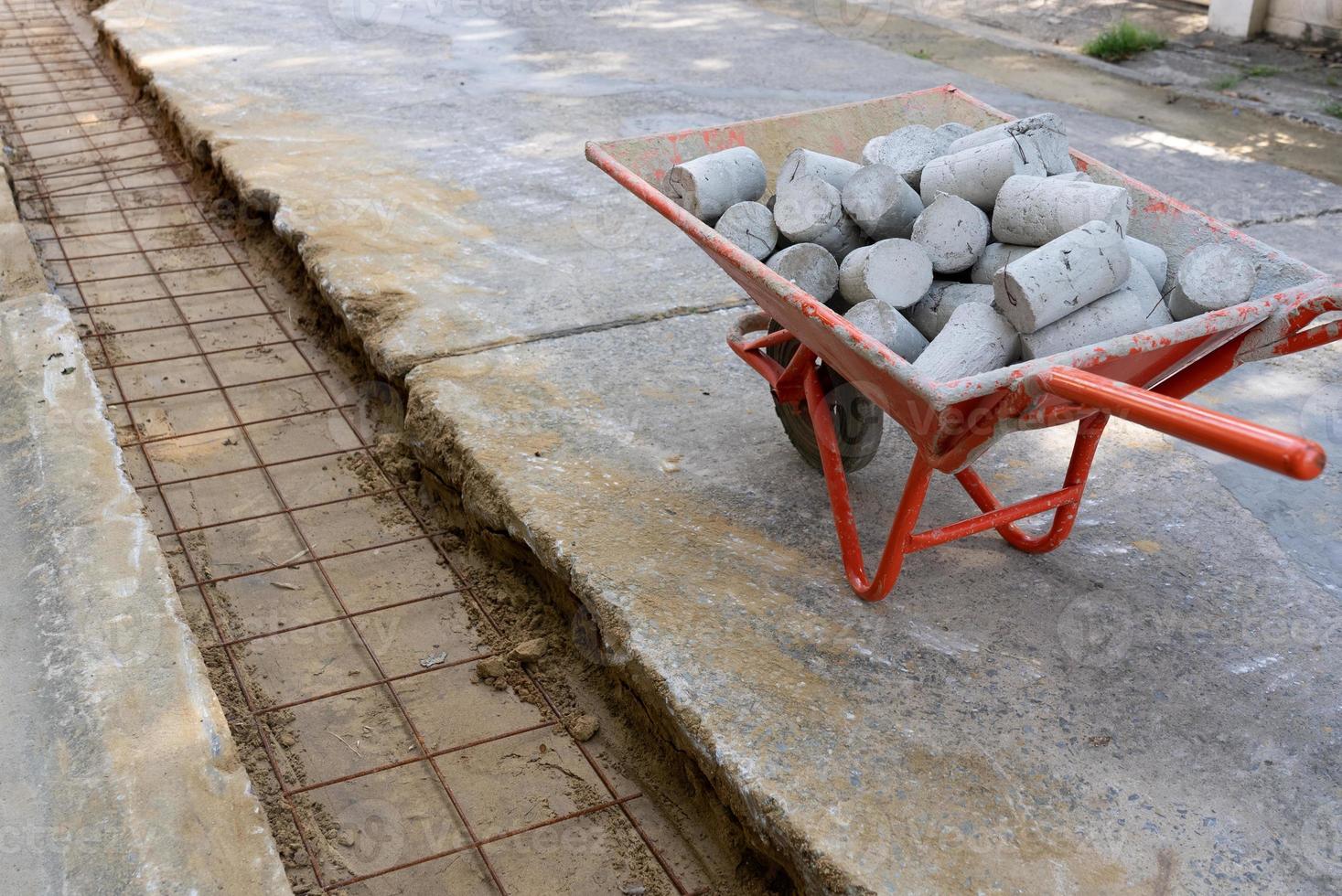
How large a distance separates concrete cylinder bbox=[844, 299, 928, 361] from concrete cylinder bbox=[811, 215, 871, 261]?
0.35 m

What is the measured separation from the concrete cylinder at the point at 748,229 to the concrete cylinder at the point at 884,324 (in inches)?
14.8

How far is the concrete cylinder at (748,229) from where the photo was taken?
2.95 m

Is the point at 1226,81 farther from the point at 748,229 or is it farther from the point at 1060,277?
the point at 1060,277

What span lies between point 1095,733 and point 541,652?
4.28 feet

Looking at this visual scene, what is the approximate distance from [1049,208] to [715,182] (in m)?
0.84

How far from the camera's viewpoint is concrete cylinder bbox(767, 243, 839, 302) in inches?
111

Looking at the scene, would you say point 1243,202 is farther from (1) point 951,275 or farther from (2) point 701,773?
(2) point 701,773

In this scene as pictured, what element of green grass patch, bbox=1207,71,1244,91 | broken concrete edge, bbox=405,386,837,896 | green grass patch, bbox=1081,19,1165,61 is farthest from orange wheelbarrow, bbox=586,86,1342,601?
green grass patch, bbox=1081,19,1165,61

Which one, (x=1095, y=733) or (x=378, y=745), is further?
(x=378, y=745)

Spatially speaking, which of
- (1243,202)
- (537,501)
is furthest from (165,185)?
(1243,202)

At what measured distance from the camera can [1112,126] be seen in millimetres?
6332

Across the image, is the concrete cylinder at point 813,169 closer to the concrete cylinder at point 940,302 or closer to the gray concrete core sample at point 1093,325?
the concrete cylinder at point 940,302

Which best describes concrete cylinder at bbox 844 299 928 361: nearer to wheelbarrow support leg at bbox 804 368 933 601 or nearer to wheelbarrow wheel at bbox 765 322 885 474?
wheelbarrow support leg at bbox 804 368 933 601

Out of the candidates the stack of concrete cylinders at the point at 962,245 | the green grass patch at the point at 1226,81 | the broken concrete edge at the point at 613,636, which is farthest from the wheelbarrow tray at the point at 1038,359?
the green grass patch at the point at 1226,81
